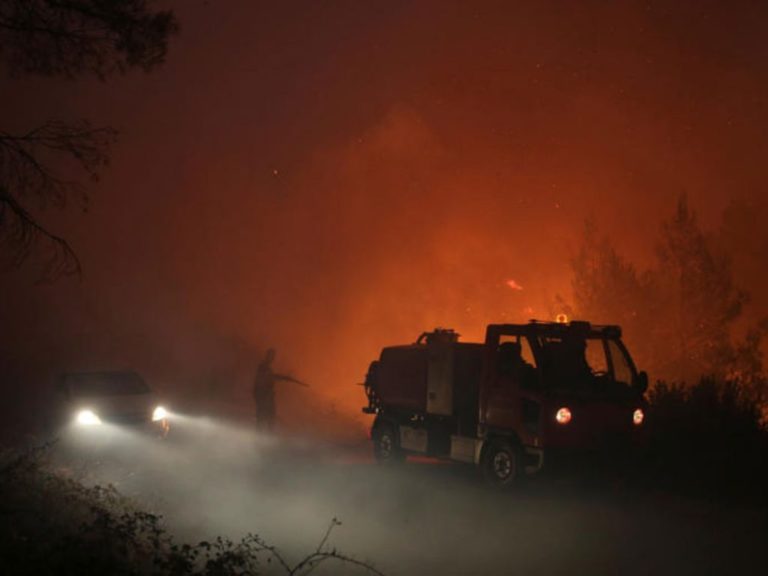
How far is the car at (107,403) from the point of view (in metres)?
15.9

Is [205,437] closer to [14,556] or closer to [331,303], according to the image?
[14,556]

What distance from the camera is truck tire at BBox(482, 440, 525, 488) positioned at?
11.9 meters

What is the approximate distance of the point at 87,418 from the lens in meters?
15.9

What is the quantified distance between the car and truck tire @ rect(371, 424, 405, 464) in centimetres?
439

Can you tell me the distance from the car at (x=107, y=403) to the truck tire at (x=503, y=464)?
7241 millimetres

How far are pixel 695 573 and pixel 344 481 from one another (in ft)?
20.6

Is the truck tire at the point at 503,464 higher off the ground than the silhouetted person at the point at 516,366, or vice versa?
the silhouetted person at the point at 516,366

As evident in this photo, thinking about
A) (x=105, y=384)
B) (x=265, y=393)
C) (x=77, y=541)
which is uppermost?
(x=265, y=393)

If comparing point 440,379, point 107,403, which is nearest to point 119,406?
point 107,403

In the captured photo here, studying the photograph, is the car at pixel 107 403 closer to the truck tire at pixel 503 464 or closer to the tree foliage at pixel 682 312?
the truck tire at pixel 503 464

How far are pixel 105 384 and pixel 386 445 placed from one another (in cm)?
585

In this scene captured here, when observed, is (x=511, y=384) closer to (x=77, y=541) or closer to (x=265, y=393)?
(x=77, y=541)

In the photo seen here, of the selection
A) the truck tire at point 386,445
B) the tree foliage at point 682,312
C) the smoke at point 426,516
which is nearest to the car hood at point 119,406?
the smoke at point 426,516

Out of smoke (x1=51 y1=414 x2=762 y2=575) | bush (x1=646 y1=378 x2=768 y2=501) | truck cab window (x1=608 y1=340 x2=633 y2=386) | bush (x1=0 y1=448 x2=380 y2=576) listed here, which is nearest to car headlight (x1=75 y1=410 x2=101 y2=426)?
smoke (x1=51 y1=414 x2=762 y2=575)
